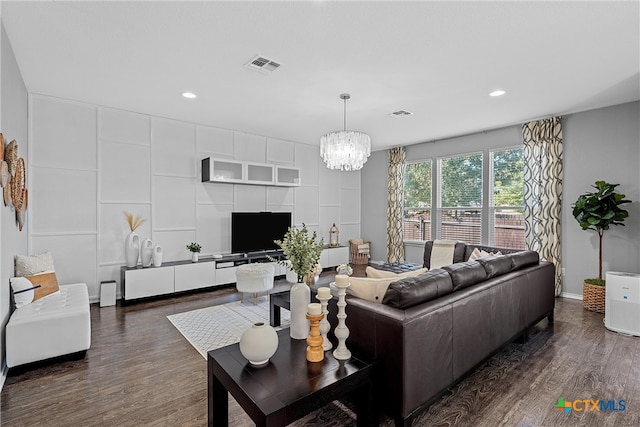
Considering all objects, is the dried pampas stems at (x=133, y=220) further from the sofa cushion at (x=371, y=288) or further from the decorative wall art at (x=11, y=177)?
the sofa cushion at (x=371, y=288)

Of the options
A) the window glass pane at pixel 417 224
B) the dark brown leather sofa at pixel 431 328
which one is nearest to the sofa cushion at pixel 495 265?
the dark brown leather sofa at pixel 431 328

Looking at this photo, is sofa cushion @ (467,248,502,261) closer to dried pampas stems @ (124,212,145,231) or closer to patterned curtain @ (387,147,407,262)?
patterned curtain @ (387,147,407,262)

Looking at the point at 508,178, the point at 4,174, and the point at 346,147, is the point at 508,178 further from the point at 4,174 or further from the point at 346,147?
the point at 4,174

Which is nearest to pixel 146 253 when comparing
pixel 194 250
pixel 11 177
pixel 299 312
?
pixel 194 250

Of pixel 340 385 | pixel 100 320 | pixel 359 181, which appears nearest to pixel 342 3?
pixel 340 385

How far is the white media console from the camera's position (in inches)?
174

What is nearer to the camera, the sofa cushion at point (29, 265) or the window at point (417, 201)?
the sofa cushion at point (29, 265)

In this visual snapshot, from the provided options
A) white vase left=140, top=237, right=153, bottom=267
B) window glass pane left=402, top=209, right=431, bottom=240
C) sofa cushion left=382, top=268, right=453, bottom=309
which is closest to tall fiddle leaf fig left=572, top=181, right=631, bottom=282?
Result: window glass pane left=402, top=209, right=431, bottom=240

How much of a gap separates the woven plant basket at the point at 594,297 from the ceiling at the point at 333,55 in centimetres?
243

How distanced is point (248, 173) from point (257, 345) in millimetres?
4402

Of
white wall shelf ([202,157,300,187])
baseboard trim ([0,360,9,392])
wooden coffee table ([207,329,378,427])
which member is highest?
white wall shelf ([202,157,300,187])

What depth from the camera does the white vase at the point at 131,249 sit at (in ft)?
15.0

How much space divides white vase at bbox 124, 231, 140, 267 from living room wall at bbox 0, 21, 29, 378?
1212 mm

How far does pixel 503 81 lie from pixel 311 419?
3753 millimetres
